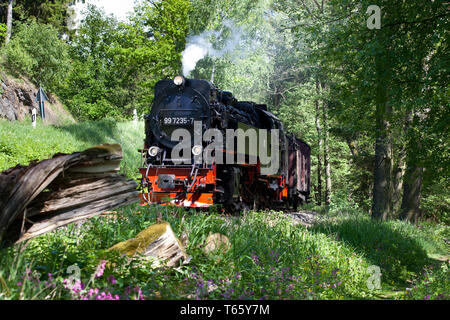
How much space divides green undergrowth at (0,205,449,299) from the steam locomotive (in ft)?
9.92

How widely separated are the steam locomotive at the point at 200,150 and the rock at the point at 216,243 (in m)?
3.80

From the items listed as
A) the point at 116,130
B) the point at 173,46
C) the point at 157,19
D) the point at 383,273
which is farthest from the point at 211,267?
the point at 157,19

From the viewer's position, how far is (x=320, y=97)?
78.2ft

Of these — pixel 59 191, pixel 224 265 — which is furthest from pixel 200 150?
pixel 59 191

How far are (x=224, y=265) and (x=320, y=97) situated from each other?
65.6 feet

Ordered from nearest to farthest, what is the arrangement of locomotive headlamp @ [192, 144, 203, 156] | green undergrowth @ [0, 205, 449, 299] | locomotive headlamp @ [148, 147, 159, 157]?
green undergrowth @ [0, 205, 449, 299] → locomotive headlamp @ [192, 144, 203, 156] → locomotive headlamp @ [148, 147, 159, 157]

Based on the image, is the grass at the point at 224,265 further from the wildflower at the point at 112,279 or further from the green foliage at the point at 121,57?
the green foliage at the point at 121,57

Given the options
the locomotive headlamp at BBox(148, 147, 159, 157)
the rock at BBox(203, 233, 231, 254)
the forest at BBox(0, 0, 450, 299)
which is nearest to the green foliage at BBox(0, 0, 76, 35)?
the forest at BBox(0, 0, 450, 299)

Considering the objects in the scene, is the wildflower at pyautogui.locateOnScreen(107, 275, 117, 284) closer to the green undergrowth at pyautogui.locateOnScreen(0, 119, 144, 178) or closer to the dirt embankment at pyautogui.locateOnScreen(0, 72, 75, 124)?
the green undergrowth at pyautogui.locateOnScreen(0, 119, 144, 178)

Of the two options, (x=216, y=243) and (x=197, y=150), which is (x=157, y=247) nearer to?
(x=216, y=243)

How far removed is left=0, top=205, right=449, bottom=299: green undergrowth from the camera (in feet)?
12.0

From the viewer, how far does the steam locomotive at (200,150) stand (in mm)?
10547

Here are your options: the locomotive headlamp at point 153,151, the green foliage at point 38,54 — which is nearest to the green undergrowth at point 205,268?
the locomotive headlamp at point 153,151

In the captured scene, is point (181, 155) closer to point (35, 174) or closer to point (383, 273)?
point (383, 273)
